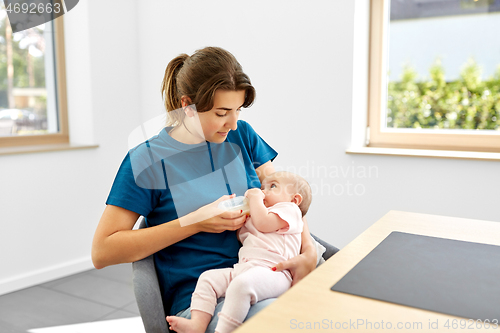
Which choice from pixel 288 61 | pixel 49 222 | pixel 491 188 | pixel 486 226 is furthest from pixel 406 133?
pixel 49 222

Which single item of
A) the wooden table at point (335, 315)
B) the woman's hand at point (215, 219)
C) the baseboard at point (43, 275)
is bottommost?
the baseboard at point (43, 275)

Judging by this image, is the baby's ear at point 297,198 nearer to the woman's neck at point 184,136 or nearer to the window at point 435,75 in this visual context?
the woman's neck at point 184,136

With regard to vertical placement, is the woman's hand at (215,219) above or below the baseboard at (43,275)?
above

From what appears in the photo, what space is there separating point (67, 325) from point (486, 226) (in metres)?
1.95

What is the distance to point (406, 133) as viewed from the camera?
2623 millimetres

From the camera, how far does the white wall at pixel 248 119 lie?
2471 mm

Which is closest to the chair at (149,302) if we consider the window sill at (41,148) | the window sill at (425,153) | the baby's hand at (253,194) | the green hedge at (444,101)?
the baby's hand at (253,194)

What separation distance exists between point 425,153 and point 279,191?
1.33 meters

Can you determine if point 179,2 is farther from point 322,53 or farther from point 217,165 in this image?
point 217,165

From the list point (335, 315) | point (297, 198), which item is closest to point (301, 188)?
point (297, 198)

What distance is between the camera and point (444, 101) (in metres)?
2.54

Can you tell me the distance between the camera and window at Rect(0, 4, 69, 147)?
2.78 m

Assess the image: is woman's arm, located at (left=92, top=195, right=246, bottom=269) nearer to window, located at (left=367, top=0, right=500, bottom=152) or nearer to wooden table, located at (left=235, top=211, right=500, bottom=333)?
wooden table, located at (left=235, top=211, right=500, bottom=333)

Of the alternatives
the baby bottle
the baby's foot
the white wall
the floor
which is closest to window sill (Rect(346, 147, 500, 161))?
the white wall
